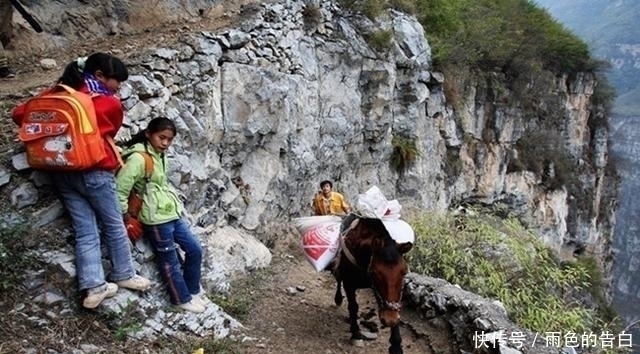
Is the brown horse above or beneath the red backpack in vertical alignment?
beneath

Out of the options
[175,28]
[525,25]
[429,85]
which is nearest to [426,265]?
[175,28]

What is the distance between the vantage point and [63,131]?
3643mm

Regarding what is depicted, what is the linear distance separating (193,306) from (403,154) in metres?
11.4

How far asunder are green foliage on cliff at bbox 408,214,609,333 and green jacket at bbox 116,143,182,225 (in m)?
4.62

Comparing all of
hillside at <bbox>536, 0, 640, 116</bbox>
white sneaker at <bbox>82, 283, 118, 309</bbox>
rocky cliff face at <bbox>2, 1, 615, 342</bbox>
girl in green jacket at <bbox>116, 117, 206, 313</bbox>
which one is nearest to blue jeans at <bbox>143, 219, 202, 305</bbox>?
girl in green jacket at <bbox>116, 117, 206, 313</bbox>

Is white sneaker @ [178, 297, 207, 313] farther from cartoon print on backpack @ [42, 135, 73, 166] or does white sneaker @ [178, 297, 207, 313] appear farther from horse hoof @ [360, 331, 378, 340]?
horse hoof @ [360, 331, 378, 340]

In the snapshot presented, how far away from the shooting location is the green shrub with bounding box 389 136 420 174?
15258mm

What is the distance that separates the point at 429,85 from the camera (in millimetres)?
16672

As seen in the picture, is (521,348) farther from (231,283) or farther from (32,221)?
(32,221)

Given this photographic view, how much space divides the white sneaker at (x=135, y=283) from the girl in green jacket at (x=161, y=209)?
1.05ft

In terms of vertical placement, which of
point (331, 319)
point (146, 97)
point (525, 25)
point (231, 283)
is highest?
point (525, 25)

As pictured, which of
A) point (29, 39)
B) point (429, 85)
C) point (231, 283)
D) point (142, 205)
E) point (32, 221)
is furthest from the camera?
point (429, 85)

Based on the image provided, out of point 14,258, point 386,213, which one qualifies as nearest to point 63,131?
point 14,258

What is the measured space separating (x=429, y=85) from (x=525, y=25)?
11787 mm
